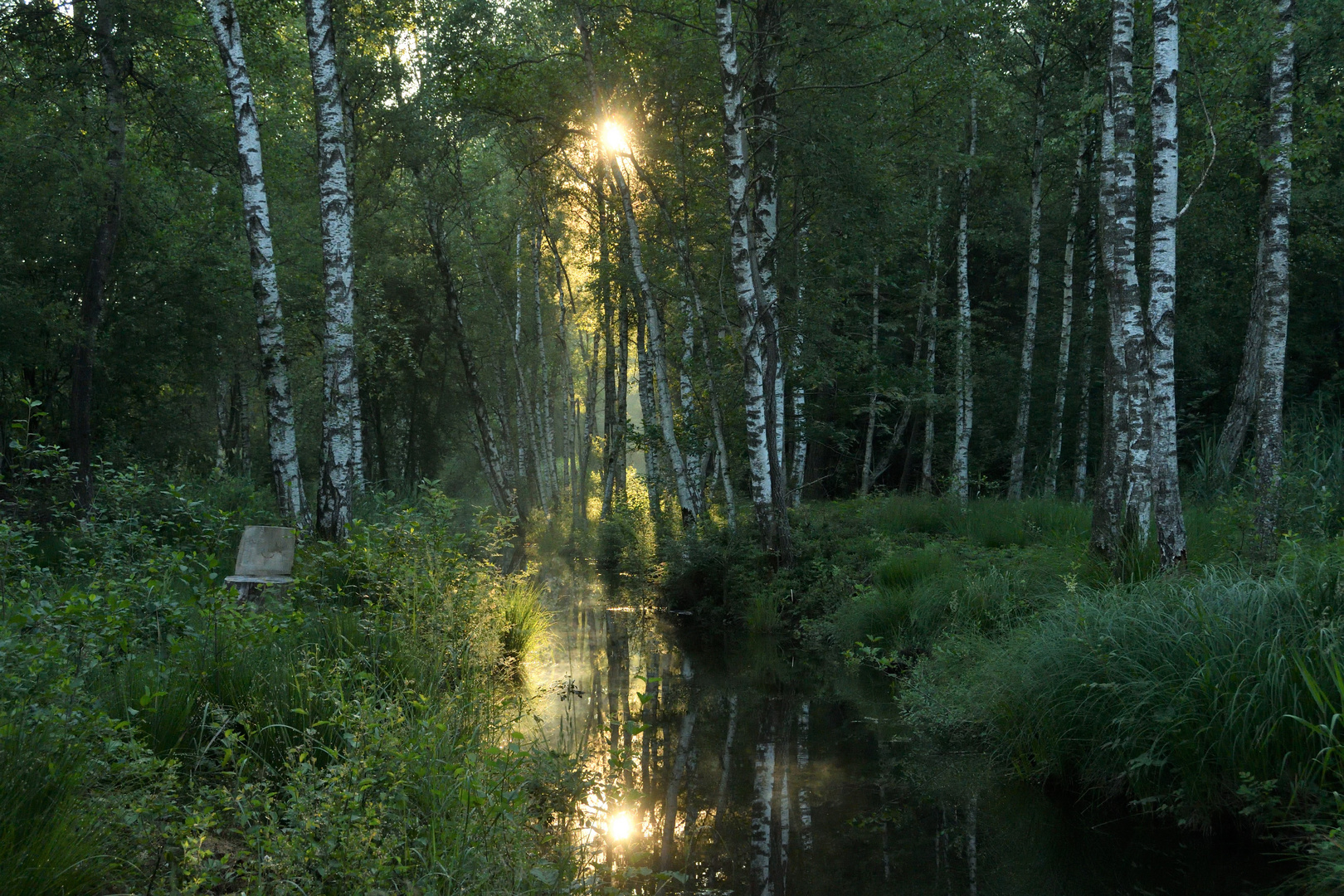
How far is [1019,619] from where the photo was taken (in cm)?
866

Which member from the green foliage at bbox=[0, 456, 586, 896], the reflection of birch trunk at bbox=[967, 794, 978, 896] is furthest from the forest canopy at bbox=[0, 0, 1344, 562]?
the green foliage at bbox=[0, 456, 586, 896]

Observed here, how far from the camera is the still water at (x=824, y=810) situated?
17.0ft

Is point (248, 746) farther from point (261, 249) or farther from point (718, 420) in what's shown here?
point (718, 420)

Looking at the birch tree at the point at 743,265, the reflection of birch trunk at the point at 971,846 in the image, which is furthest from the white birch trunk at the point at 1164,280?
the birch tree at the point at 743,265

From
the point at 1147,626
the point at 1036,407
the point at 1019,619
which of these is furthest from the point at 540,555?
the point at 1147,626

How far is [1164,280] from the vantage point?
31.1 ft

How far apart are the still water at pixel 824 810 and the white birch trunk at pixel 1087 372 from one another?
465 inches

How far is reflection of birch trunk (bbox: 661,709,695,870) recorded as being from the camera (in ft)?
18.5

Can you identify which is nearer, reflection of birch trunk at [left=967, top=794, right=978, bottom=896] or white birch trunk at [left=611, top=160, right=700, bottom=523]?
reflection of birch trunk at [left=967, top=794, right=978, bottom=896]

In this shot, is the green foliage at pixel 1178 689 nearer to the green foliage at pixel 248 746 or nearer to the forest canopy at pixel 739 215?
the forest canopy at pixel 739 215

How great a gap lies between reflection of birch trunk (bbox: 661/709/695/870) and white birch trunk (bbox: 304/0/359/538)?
516cm

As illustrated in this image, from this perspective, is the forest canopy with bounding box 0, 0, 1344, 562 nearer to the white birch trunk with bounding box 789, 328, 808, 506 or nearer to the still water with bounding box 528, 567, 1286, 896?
the white birch trunk with bounding box 789, 328, 808, 506

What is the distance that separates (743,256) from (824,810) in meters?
8.08

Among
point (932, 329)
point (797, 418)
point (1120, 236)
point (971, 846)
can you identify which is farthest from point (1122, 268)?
point (932, 329)
